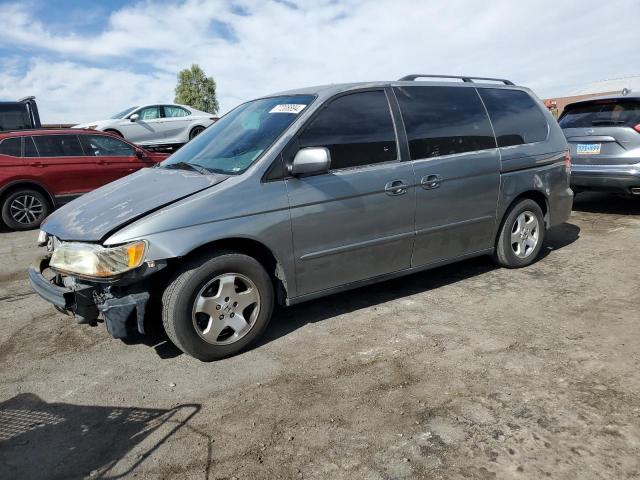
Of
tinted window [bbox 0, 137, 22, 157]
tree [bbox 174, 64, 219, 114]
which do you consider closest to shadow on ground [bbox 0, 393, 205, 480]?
tinted window [bbox 0, 137, 22, 157]

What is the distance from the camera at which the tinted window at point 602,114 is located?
6.75 metres

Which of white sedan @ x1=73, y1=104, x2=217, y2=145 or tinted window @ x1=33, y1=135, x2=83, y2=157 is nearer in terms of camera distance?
tinted window @ x1=33, y1=135, x2=83, y2=157

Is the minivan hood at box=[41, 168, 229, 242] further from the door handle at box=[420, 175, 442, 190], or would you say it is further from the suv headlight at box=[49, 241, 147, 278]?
the door handle at box=[420, 175, 442, 190]

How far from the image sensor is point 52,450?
250 cm

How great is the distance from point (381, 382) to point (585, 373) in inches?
48.4

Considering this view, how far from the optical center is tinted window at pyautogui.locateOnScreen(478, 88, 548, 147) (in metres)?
4.75

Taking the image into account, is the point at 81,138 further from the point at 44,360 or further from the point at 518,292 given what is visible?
the point at 518,292

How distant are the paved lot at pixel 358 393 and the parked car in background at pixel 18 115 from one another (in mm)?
8236

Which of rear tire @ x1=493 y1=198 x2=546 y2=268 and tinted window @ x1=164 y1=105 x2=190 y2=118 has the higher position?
tinted window @ x1=164 y1=105 x2=190 y2=118

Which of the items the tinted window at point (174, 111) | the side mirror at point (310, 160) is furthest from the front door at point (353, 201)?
the tinted window at point (174, 111)

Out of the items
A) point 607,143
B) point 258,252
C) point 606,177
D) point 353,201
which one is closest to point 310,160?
point 353,201

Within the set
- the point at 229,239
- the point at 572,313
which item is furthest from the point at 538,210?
the point at 229,239

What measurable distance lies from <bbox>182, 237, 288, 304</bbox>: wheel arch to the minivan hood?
368 mm

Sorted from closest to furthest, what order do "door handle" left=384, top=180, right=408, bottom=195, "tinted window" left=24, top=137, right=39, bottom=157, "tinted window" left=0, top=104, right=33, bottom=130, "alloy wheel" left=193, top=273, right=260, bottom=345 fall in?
"alloy wheel" left=193, top=273, right=260, bottom=345
"door handle" left=384, top=180, right=408, bottom=195
"tinted window" left=24, top=137, right=39, bottom=157
"tinted window" left=0, top=104, right=33, bottom=130
